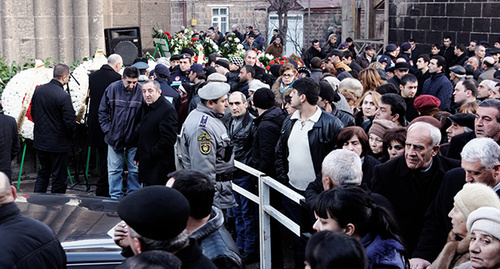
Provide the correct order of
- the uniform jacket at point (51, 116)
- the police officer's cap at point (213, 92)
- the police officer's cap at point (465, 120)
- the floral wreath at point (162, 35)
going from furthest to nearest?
the floral wreath at point (162, 35) < the uniform jacket at point (51, 116) < the police officer's cap at point (213, 92) < the police officer's cap at point (465, 120)

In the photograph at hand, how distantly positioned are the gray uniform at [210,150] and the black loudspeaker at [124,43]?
6.54 metres

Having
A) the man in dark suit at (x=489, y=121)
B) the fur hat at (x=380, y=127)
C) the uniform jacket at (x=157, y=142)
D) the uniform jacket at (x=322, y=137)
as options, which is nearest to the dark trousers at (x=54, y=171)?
the uniform jacket at (x=157, y=142)

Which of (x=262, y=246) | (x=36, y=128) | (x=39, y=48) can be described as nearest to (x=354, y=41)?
(x=39, y=48)

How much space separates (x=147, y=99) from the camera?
789 cm

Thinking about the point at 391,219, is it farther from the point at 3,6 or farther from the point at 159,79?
the point at 3,6

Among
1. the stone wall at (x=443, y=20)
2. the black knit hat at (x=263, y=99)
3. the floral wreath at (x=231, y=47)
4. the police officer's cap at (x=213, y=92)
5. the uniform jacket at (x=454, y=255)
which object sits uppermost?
the stone wall at (x=443, y=20)

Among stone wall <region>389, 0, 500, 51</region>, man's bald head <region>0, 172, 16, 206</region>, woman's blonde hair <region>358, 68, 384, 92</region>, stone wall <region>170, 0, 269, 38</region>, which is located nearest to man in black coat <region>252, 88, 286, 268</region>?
woman's blonde hair <region>358, 68, 384, 92</region>

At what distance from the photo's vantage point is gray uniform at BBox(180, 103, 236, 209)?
21.0 feet

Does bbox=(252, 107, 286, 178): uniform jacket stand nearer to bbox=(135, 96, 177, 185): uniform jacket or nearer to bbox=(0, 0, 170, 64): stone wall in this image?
bbox=(135, 96, 177, 185): uniform jacket

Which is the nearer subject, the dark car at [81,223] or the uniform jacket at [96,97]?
the dark car at [81,223]

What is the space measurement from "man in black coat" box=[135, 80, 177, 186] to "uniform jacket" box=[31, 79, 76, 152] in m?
1.36

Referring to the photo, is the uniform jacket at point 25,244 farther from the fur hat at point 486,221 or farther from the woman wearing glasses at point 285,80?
the woman wearing glasses at point 285,80

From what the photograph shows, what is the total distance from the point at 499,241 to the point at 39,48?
1114cm

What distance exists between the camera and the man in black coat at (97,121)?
360 inches
